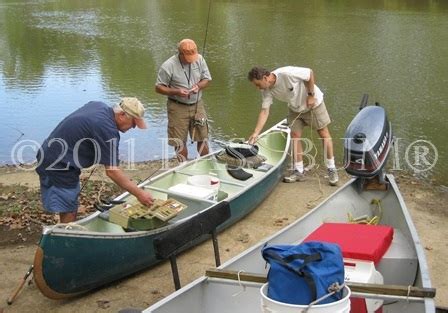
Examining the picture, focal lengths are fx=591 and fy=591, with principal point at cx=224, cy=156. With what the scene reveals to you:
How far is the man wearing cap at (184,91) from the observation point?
675 centimetres

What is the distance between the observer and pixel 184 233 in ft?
13.6

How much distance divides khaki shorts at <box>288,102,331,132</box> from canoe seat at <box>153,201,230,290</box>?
9.40 ft

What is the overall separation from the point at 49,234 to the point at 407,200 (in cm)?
446

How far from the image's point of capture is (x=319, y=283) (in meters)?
2.96

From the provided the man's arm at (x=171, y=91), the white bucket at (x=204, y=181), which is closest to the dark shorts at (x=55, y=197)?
the white bucket at (x=204, y=181)

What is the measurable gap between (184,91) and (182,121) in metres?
0.42

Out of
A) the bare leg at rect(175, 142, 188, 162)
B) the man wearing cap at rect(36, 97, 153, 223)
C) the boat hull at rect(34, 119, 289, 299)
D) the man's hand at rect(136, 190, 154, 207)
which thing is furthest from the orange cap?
the man's hand at rect(136, 190, 154, 207)

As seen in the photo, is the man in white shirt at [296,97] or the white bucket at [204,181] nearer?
the white bucket at [204,181]

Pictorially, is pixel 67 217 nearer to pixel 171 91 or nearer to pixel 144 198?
pixel 144 198

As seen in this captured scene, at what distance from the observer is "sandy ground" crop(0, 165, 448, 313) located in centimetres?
477

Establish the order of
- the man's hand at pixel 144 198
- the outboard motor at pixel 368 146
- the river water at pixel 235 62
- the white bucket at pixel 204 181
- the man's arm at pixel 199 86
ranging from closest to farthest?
the man's hand at pixel 144 198
the outboard motor at pixel 368 146
the white bucket at pixel 204 181
the man's arm at pixel 199 86
the river water at pixel 235 62

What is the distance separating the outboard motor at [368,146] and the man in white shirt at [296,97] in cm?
110

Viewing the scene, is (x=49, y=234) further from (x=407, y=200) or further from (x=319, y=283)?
(x=407, y=200)

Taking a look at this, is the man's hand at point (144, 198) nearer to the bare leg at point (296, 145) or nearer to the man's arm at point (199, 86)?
the man's arm at point (199, 86)
